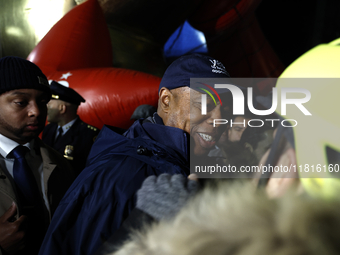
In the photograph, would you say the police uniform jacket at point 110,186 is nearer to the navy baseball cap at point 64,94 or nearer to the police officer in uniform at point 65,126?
the police officer in uniform at point 65,126

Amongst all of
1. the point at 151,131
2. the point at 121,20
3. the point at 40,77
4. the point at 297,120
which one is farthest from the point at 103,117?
the point at 297,120

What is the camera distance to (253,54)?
13.8 feet

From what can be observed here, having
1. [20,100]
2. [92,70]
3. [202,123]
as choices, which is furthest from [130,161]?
[92,70]

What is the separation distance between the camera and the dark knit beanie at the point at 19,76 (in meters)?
1.18

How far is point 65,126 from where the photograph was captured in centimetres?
242

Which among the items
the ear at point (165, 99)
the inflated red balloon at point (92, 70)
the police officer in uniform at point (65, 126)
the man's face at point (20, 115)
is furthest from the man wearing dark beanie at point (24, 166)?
the inflated red balloon at point (92, 70)

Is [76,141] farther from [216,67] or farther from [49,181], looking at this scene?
[216,67]

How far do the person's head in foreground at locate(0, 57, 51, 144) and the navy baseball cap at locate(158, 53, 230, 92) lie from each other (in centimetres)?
62

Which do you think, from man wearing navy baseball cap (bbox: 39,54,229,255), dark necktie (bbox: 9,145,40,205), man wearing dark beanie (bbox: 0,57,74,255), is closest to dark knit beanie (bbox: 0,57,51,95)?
man wearing dark beanie (bbox: 0,57,74,255)

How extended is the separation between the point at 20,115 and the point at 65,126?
1263 mm

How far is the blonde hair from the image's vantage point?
0.89 ft

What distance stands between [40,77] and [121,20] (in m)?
2.94

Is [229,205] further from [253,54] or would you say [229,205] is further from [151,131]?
[253,54]

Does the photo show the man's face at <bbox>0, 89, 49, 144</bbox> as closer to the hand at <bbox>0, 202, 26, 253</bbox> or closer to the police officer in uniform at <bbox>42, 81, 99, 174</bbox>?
the hand at <bbox>0, 202, 26, 253</bbox>
